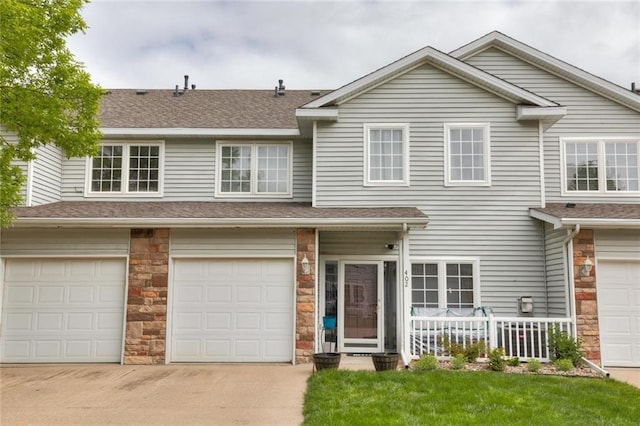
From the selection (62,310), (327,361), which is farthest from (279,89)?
(327,361)

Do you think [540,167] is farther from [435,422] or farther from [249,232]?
[435,422]

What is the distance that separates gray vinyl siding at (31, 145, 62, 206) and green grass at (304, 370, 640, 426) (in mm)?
7862

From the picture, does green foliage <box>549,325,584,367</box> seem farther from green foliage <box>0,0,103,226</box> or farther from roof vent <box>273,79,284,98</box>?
roof vent <box>273,79,284,98</box>

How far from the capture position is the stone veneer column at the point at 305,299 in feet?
32.9

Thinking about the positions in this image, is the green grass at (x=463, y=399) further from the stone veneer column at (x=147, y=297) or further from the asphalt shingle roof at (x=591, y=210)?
the stone veneer column at (x=147, y=297)

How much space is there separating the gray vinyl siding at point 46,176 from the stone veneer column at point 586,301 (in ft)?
37.6

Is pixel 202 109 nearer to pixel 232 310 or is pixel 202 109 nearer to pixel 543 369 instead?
pixel 232 310

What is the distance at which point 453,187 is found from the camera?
11.7m

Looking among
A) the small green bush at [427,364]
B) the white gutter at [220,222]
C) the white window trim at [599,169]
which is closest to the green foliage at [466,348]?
the small green bush at [427,364]

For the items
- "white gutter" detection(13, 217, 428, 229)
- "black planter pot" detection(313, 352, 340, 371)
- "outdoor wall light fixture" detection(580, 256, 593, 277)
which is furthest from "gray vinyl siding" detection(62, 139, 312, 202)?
"outdoor wall light fixture" detection(580, 256, 593, 277)

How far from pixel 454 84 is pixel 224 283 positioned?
22.3 feet

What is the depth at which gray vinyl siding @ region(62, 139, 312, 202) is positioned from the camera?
41.7ft

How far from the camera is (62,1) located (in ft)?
27.6

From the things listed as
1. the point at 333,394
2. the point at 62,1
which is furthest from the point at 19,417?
the point at 62,1
